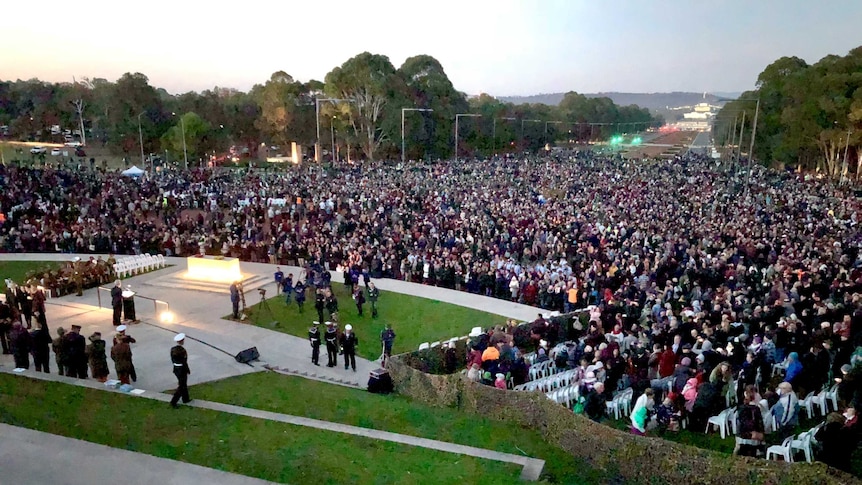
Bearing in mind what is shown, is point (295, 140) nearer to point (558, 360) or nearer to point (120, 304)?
point (120, 304)

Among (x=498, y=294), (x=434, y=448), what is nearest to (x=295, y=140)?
(x=498, y=294)

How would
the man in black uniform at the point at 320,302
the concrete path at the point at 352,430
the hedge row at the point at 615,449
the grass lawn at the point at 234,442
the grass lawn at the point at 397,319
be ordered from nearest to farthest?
1. the hedge row at the point at 615,449
2. the grass lawn at the point at 234,442
3. the concrete path at the point at 352,430
4. the grass lawn at the point at 397,319
5. the man in black uniform at the point at 320,302

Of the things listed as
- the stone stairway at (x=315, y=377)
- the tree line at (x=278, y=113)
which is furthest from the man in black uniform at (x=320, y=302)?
the tree line at (x=278, y=113)

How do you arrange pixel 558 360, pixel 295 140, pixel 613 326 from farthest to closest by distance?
pixel 295 140 < pixel 613 326 < pixel 558 360

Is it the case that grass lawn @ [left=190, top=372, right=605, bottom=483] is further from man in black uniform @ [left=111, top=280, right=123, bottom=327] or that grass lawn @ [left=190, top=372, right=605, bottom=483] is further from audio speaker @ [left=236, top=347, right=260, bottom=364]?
man in black uniform @ [left=111, top=280, right=123, bottom=327]

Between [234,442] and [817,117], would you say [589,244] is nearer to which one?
[234,442]

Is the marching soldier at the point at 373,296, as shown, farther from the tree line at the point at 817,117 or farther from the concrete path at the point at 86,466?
the tree line at the point at 817,117
